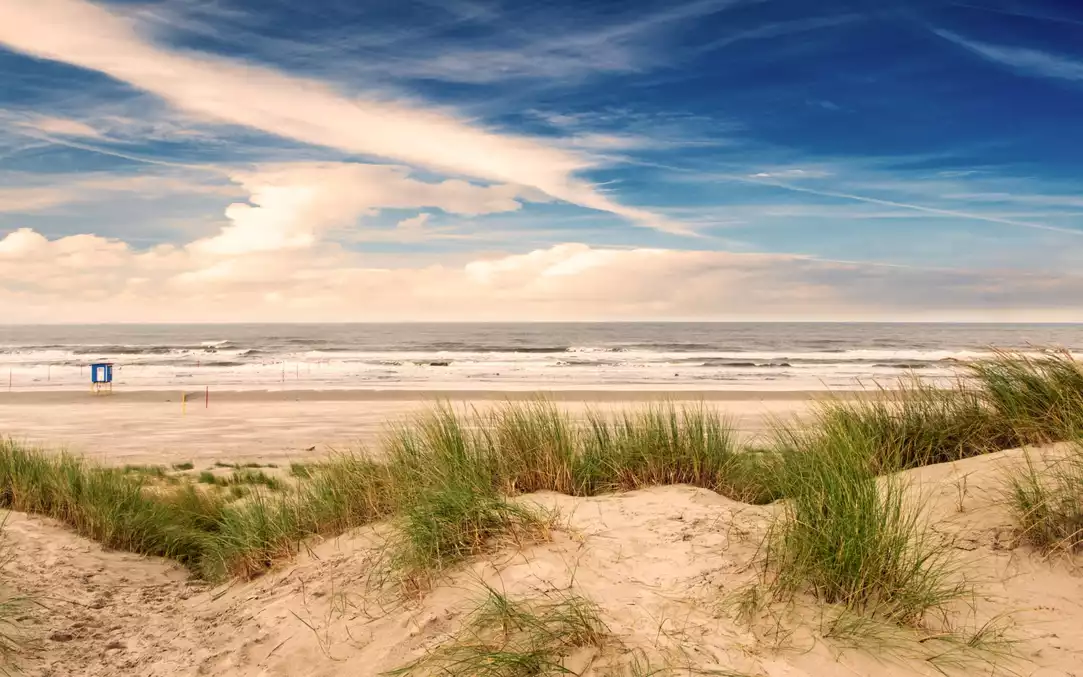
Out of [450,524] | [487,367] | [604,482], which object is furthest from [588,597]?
[487,367]

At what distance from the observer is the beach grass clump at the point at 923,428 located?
716cm

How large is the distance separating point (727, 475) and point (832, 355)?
178 ft

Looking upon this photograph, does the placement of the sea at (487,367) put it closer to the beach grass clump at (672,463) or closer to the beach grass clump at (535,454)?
the beach grass clump at (672,463)

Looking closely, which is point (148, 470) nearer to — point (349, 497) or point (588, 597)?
point (349, 497)

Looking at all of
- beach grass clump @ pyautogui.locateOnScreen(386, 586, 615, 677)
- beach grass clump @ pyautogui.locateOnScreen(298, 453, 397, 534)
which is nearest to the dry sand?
beach grass clump @ pyautogui.locateOnScreen(298, 453, 397, 534)

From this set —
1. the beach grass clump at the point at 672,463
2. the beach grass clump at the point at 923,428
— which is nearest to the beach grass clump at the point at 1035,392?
the beach grass clump at the point at 923,428

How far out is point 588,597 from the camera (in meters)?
4.26

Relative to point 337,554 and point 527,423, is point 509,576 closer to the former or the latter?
point 337,554

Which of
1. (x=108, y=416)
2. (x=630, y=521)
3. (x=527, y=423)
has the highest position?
(x=527, y=423)

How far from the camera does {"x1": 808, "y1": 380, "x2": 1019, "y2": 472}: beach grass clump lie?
7164 mm

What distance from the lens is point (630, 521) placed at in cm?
553

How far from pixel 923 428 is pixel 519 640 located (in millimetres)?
5533

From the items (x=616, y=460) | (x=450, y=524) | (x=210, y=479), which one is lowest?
(x=210, y=479)

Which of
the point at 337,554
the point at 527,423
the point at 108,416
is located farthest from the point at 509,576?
the point at 108,416
